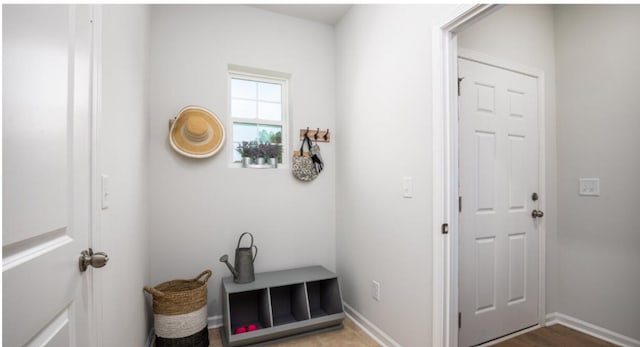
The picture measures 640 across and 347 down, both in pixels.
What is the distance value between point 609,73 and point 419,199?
183 centimetres

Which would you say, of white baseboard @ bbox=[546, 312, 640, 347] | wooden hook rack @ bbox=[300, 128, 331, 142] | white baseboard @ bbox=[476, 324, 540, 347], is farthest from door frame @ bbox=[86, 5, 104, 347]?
white baseboard @ bbox=[546, 312, 640, 347]

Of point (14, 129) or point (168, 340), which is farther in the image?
point (168, 340)

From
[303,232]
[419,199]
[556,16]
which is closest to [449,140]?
[419,199]

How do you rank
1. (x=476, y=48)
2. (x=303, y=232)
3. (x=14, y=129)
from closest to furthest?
(x=14, y=129) < (x=476, y=48) < (x=303, y=232)

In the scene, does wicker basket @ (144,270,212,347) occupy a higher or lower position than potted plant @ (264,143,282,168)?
lower

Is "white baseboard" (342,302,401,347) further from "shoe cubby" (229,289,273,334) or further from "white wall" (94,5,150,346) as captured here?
"white wall" (94,5,150,346)

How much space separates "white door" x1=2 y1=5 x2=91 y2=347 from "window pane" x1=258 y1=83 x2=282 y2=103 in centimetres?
178

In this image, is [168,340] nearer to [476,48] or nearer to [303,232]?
[303,232]

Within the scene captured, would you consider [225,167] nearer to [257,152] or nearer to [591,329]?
[257,152]

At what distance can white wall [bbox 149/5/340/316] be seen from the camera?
7.07 ft

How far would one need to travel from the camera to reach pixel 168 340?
1747 mm

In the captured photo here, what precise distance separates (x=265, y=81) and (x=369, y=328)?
7.58 feet

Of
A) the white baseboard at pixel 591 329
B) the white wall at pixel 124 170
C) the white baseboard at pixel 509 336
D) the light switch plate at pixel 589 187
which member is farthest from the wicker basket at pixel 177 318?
the light switch plate at pixel 589 187

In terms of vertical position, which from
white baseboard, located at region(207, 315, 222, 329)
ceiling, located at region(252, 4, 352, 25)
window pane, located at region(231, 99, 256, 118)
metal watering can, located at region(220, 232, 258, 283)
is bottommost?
white baseboard, located at region(207, 315, 222, 329)
